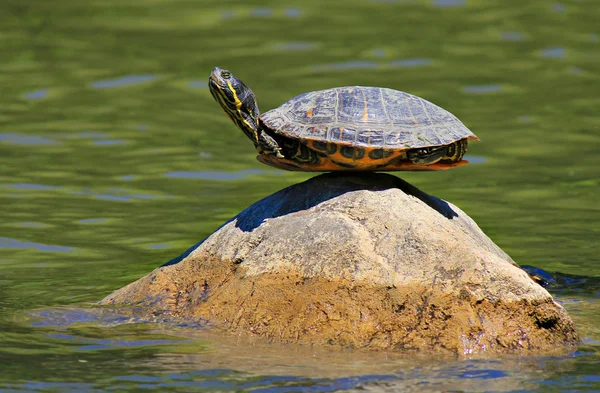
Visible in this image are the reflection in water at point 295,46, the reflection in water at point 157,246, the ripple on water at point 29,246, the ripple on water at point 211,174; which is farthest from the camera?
the reflection in water at point 295,46

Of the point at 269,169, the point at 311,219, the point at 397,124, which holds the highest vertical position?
the point at 397,124

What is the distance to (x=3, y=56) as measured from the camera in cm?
1695

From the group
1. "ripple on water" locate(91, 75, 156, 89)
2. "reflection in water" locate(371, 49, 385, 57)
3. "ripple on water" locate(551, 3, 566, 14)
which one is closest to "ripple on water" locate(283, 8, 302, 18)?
"reflection in water" locate(371, 49, 385, 57)

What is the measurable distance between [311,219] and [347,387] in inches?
58.2

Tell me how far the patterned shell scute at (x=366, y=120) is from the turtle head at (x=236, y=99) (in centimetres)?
16

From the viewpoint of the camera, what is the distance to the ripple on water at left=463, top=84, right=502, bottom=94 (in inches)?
610

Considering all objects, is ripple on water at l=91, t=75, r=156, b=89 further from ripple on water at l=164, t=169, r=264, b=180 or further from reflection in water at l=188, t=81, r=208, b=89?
ripple on water at l=164, t=169, r=264, b=180

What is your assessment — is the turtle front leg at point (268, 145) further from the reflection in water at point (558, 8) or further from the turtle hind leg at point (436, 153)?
the reflection in water at point (558, 8)

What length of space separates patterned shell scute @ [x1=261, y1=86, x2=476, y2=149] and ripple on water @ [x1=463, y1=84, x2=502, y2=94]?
355 inches

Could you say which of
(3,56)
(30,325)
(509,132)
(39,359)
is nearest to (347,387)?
(39,359)

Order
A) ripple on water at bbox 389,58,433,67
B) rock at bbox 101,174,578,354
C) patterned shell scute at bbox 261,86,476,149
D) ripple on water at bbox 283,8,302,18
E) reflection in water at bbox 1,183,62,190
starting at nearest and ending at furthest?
rock at bbox 101,174,578,354
patterned shell scute at bbox 261,86,476,149
reflection in water at bbox 1,183,62,190
ripple on water at bbox 389,58,433,67
ripple on water at bbox 283,8,302,18

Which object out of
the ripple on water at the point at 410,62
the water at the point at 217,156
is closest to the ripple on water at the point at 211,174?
the water at the point at 217,156

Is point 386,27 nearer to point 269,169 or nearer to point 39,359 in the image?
point 269,169

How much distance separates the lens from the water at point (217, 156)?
5.55 metres
